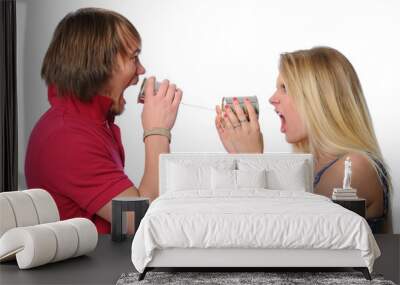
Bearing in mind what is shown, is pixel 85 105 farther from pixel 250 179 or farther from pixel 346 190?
pixel 346 190

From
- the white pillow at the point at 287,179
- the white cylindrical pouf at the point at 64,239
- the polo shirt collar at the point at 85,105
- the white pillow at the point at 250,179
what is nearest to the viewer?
the white cylindrical pouf at the point at 64,239

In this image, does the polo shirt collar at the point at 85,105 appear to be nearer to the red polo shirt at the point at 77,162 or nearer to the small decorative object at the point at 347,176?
the red polo shirt at the point at 77,162

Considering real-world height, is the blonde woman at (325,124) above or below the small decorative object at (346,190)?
above

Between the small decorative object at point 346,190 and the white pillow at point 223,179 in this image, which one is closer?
the white pillow at point 223,179

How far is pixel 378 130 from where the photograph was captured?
21.9 ft

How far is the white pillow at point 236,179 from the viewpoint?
581 cm

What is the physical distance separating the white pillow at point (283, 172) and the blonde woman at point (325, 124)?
1.19ft

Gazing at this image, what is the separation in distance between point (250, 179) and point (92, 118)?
1.43 m

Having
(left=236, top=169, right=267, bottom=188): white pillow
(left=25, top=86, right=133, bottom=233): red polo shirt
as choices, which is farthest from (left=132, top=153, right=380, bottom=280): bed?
(left=25, top=86, right=133, bottom=233): red polo shirt

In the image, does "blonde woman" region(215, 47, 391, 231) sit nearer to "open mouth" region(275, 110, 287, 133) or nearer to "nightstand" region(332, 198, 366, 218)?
"open mouth" region(275, 110, 287, 133)

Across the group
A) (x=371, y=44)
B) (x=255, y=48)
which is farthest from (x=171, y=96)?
(x=371, y=44)

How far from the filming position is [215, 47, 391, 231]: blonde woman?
6.27m

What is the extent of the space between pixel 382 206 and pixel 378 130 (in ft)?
2.26

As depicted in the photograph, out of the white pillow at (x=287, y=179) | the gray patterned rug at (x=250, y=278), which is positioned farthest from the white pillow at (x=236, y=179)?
the gray patterned rug at (x=250, y=278)
